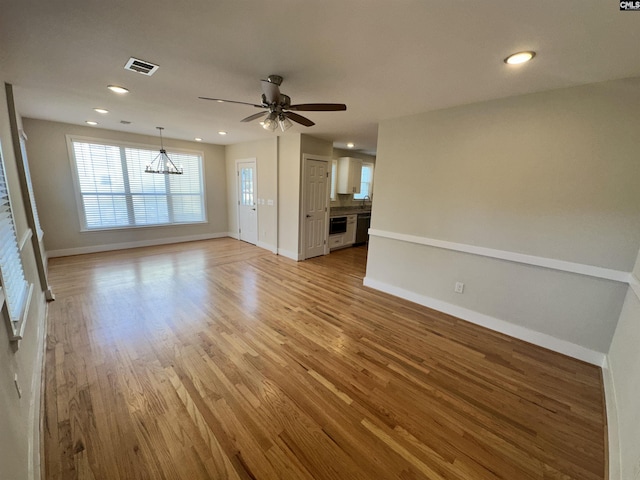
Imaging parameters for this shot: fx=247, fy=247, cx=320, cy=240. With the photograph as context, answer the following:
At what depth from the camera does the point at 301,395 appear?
1850mm

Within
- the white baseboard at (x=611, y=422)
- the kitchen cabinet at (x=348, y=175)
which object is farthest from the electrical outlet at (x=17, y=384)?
the kitchen cabinet at (x=348, y=175)

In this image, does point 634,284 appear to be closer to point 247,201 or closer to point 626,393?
point 626,393

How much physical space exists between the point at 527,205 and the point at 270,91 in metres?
2.70

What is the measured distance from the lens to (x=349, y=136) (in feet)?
15.7

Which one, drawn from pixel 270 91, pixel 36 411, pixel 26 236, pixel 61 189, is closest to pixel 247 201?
pixel 61 189

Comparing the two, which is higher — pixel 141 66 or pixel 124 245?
pixel 141 66

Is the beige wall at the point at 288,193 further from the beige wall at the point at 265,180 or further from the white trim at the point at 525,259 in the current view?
the white trim at the point at 525,259

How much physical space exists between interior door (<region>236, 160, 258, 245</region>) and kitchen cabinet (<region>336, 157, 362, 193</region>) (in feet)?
7.15

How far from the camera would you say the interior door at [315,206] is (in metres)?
5.05

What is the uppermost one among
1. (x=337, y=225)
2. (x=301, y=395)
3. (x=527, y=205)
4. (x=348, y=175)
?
(x=348, y=175)

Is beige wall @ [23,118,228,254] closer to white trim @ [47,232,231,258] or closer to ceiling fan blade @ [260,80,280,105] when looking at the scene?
white trim @ [47,232,231,258]

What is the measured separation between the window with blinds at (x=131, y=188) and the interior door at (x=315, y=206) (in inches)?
129

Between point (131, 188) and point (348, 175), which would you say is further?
point (348, 175)

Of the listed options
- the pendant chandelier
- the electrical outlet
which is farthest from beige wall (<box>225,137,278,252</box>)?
the electrical outlet
